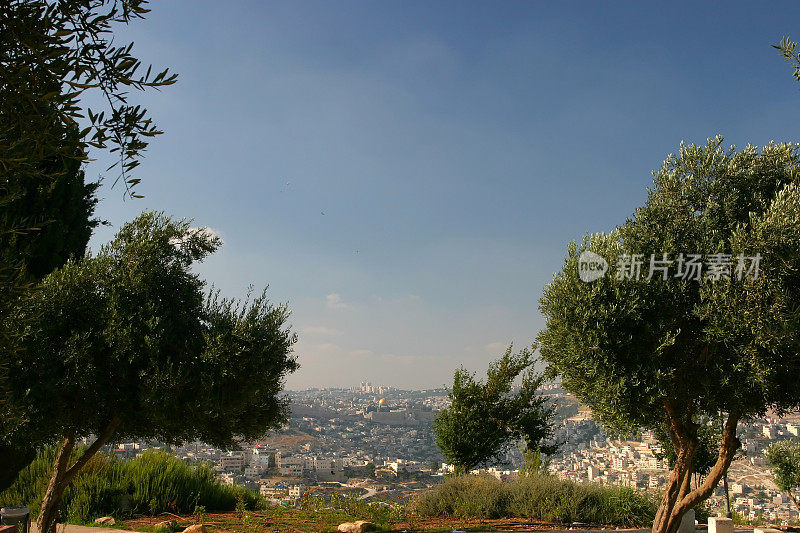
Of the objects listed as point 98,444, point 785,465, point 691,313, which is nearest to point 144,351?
point 98,444

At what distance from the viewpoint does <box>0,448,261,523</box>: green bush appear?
1308 cm

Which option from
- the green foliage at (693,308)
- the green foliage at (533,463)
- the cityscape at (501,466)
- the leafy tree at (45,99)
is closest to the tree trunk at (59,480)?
the cityscape at (501,466)

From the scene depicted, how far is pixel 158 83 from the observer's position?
3.24 meters

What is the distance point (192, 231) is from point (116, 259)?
5.25 ft

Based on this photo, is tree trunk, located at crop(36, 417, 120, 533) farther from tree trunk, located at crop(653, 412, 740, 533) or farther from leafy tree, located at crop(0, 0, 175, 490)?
tree trunk, located at crop(653, 412, 740, 533)

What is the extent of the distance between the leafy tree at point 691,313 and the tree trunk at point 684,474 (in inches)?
0.8

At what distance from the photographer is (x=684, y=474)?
1036 centimetres

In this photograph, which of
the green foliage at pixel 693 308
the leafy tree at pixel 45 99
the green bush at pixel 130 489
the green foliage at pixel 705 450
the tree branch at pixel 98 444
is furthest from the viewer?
the green foliage at pixel 705 450

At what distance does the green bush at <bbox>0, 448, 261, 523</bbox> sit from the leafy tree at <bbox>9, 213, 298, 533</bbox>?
12.5 feet

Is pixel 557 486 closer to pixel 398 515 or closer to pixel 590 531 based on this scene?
pixel 590 531

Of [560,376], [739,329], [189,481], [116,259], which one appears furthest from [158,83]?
[189,481]

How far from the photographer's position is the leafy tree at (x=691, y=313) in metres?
8.54

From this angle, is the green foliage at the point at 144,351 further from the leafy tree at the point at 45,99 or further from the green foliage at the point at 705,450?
the green foliage at the point at 705,450

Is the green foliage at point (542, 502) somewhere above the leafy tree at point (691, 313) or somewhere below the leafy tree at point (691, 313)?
below
